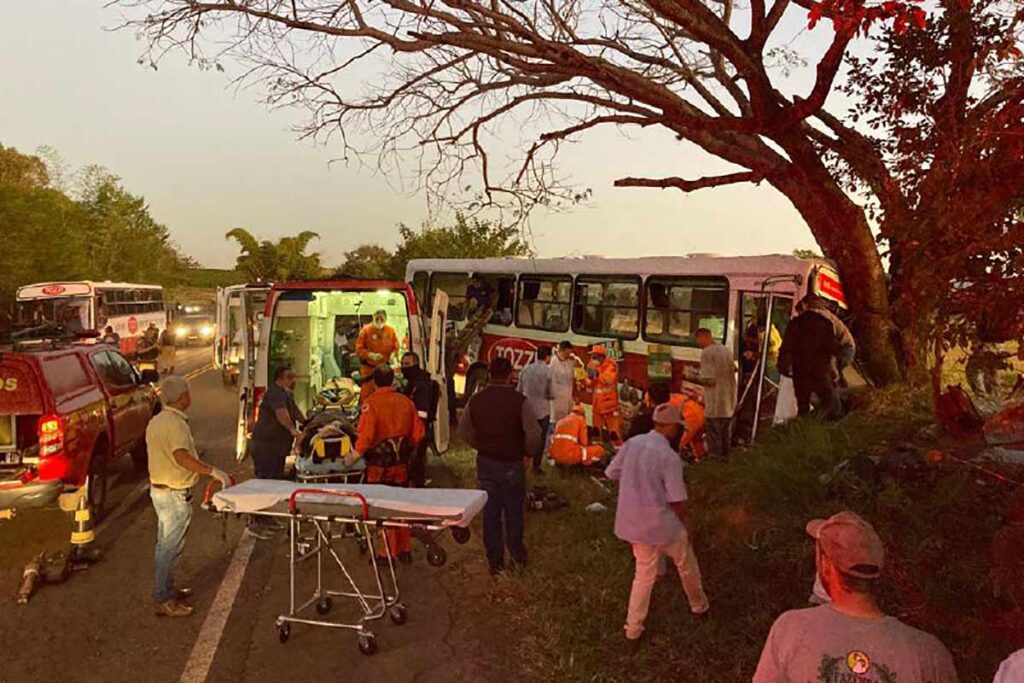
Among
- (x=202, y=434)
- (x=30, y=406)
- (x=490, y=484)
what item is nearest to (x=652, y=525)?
(x=490, y=484)

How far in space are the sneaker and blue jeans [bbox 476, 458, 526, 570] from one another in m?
2.43

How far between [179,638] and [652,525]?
341 cm

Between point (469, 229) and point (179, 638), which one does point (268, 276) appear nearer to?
point (469, 229)

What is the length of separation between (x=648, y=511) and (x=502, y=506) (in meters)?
1.88

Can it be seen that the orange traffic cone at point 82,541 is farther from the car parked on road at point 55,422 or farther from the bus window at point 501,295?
the bus window at point 501,295

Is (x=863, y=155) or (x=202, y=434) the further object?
(x=202, y=434)

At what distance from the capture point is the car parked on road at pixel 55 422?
23.1 ft

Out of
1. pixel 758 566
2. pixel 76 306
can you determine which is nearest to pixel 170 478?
pixel 758 566

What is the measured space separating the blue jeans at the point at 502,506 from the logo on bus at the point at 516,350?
734 centimetres

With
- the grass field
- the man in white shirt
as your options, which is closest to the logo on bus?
the man in white shirt

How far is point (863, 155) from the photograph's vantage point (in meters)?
9.91

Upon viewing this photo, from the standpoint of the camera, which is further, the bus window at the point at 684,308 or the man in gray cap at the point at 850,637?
the bus window at the point at 684,308

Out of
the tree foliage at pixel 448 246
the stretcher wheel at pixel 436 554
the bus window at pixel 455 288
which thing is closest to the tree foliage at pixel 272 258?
the tree foliage at pixel 448 246

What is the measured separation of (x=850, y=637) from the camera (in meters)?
2.48
